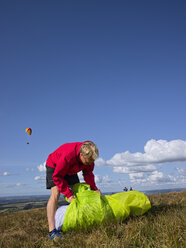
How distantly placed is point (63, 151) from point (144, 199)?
6.19ft

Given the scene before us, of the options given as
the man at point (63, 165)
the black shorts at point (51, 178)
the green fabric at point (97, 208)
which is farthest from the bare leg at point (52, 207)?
the green fabric at point (97, 208)

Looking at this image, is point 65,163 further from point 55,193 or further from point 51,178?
point 55,193

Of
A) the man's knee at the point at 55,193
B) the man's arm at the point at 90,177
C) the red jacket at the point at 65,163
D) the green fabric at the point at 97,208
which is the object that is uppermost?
the red jacket at the point at 65,163

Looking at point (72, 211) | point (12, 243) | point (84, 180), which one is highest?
point (84, 180)

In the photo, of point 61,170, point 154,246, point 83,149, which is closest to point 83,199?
point 61,170

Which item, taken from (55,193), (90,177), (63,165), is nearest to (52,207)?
(55,193)

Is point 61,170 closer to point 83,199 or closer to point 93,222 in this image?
point 83,199

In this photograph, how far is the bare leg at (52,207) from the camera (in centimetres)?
382

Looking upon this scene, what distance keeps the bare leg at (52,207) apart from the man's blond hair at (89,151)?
0.90 meters

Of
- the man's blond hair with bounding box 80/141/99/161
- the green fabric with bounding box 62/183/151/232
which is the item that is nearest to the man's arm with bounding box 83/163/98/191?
the green fabric with bounding box 62/183/151/232

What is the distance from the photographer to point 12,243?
3385 millimetres

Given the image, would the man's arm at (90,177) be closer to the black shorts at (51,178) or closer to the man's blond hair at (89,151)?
the black shorts at (51,178)

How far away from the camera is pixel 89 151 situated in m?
3.89

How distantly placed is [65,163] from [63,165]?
0.17 feet
